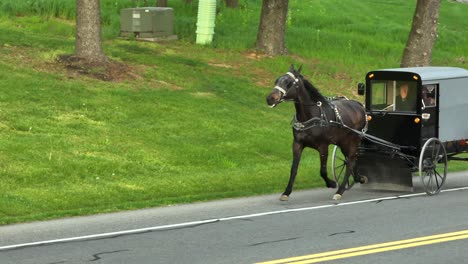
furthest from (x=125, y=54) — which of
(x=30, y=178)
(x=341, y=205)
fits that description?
(x=341, y=205)

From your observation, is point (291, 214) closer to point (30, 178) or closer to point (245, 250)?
point (245, 250)

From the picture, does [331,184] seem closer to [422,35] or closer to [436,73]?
[436,73]

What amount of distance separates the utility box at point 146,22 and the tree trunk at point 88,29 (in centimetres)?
584

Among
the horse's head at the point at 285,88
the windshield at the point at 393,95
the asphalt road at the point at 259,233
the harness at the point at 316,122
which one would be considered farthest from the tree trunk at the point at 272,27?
the horse's head at the point at 285,88

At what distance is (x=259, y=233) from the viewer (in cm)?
1296

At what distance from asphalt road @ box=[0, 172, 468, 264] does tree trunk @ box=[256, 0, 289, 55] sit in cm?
1438

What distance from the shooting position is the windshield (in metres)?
17.0

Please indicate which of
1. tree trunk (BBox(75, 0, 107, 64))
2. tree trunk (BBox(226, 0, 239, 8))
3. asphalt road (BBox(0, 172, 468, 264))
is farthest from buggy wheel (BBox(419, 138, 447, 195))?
tree trunk (BBox(226, 0, 239, 8))

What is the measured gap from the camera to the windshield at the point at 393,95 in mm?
16984

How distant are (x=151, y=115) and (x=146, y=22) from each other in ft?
29.9

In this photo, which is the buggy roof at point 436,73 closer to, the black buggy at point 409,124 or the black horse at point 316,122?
the black buggy at point 409,124

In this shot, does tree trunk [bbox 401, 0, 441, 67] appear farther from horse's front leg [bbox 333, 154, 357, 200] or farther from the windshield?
horse's front leg [bbox 333, 154, 357, 200]

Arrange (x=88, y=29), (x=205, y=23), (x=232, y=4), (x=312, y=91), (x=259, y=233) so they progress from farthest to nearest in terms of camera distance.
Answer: (x=232, y=4) < (x=205, y=23) < (x=88, y=29) < (x=312, y=91) < (x=259, y=233)

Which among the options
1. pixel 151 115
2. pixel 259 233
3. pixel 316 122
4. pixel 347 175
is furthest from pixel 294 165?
pixel 151 115
